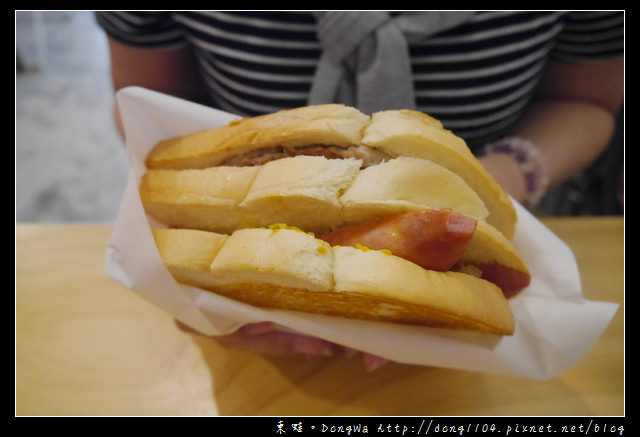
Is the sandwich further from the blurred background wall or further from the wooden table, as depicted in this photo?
the blurred background wall

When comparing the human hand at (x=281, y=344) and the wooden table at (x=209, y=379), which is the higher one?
the human hand at (x=281, y=344)

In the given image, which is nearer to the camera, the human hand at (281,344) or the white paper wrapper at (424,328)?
the white paper wrapper at (424,328)

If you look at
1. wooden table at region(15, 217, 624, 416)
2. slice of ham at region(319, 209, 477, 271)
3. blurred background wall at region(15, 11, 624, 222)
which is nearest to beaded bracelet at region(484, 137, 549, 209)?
wooden table at region(15, 217, 624, 416)

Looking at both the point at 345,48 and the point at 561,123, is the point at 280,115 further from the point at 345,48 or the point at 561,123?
the point at 561,123

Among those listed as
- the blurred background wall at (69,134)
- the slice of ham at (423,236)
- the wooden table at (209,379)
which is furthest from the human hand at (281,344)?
the blurred background wall at (69,134)

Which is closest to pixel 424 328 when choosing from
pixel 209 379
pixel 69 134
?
pixel 209 379

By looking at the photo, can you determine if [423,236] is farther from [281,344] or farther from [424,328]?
[281,344]

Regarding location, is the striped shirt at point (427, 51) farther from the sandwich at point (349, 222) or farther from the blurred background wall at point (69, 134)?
the blurred background wall at point (69, 134)

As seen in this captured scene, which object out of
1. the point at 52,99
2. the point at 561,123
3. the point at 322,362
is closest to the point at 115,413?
the point at 322,362
